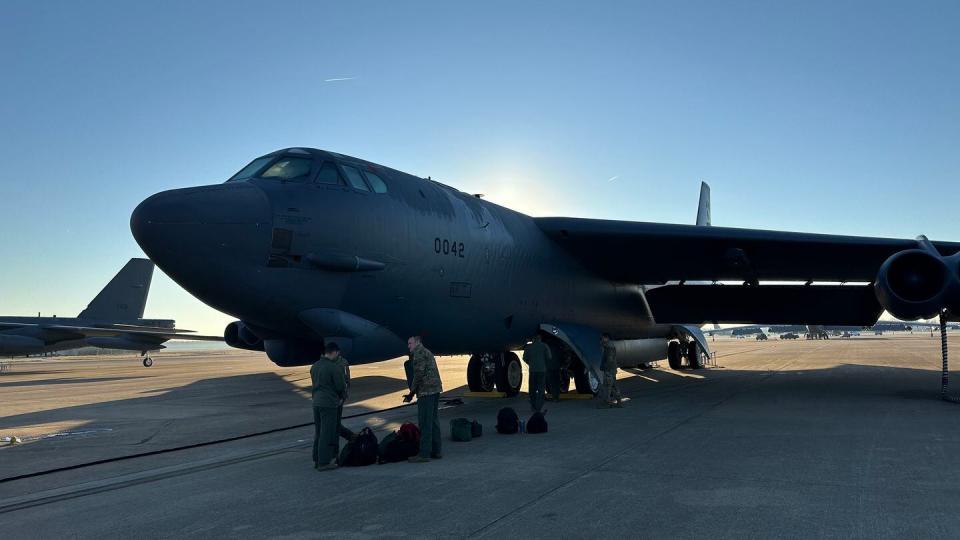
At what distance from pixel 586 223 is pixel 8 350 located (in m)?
24.3

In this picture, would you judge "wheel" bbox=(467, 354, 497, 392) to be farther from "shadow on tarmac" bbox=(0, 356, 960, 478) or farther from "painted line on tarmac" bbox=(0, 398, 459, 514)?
"painted line on tarmac" bbox=(0, 398, 459, 514)

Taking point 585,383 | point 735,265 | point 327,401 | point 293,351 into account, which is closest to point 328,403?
point 327,401

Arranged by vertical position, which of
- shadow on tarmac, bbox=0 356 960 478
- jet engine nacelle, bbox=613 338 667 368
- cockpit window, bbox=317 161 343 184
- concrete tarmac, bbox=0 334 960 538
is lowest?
concrete tarmac, bbox=0 334 960 538

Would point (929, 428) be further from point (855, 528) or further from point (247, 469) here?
point (247, 469)

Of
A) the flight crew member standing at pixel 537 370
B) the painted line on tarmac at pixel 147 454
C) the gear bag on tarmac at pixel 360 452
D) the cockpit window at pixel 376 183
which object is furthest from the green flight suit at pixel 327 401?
the flight crew member standing at pixel 537 370

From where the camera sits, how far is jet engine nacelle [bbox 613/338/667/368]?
16.5 metres

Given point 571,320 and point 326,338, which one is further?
point 571,320

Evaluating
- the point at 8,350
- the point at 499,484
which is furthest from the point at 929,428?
the point at 8,350

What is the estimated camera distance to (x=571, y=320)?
1402cm

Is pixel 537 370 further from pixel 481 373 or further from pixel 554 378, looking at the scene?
pixel 481 373

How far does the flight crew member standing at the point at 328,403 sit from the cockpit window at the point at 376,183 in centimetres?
313

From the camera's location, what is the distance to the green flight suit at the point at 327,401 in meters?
6.61

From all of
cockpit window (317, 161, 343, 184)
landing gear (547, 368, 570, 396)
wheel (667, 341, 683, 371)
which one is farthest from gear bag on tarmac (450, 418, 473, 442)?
wheel (667, 341, 683, 371)

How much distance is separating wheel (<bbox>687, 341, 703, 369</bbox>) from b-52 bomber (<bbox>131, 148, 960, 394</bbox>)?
19.1 ft
